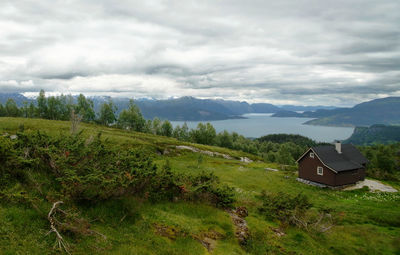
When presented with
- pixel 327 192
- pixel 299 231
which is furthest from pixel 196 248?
pixel 327 192

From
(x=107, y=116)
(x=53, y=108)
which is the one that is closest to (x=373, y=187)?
(x=107, y=116)

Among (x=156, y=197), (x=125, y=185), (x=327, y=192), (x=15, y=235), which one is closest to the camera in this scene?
(x=15, y=235)

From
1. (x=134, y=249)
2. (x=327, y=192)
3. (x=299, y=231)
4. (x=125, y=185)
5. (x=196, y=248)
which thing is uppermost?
(x=125, y=185)

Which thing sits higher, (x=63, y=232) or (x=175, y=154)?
(x=63, y=232)

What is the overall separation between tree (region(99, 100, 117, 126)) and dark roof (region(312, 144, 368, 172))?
344 ft

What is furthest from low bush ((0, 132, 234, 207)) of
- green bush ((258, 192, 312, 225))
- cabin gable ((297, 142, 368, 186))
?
cabin gable ((297, 142, 368, 186))

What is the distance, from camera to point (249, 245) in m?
13.4

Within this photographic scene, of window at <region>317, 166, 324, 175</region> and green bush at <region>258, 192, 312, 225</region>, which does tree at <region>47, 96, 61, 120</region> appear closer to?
window at <region>317, 166, 324, 175</region>

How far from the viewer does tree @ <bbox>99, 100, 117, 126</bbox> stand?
123m

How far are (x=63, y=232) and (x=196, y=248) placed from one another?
572 cm

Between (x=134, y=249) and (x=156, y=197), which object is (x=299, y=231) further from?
(x=134, y=249)

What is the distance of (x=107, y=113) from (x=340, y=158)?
108981 mm

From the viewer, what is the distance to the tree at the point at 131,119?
390 feet

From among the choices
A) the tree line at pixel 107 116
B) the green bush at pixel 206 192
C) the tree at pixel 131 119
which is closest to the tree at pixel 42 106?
the tree line at pixel 107 116
